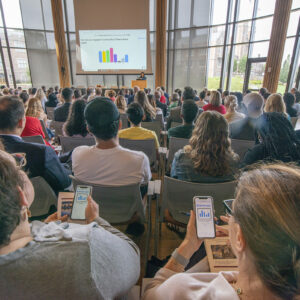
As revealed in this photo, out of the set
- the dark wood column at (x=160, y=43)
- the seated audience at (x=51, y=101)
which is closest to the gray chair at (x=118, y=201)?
the seated audience at (x=51, y=101)

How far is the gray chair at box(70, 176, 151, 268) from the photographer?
1554mm

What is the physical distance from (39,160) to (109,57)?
1022 cm

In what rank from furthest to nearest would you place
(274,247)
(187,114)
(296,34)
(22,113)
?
(296,34)
(187,114)
(22,113)
(274,247)

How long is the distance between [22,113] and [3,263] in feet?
5.52

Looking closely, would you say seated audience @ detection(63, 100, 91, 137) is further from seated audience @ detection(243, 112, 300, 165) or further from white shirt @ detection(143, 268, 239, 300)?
white shirt @ detection(143, 268, 239, 300)

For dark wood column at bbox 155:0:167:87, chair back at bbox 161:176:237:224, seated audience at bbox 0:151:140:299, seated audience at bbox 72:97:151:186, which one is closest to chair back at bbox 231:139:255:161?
chair back at bbox 161:176:237:224

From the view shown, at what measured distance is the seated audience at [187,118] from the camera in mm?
2814

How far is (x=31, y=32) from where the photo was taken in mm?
11336

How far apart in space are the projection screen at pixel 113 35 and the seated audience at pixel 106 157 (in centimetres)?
974

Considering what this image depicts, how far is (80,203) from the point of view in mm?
1238

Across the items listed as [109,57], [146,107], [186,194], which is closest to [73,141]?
[186,194]

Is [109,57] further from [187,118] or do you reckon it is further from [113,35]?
[187,118]

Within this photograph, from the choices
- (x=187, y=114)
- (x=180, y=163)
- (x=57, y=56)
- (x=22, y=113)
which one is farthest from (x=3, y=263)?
(x=57, y=56)

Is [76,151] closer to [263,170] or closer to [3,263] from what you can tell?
[3,263]
